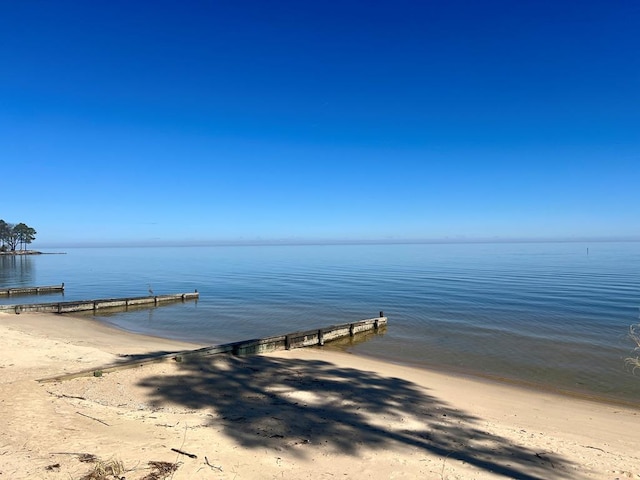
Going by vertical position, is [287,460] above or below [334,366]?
above

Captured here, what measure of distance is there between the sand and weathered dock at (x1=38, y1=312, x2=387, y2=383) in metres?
0.36

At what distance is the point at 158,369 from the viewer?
37.7 ft

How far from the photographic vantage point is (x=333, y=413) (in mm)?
9328

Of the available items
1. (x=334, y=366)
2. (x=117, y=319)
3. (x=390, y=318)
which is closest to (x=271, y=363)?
(x=334, y=366)

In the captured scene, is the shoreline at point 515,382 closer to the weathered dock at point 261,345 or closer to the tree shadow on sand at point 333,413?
the weathered dock at point 261,345

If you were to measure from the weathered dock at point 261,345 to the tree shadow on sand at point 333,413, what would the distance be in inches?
29.2

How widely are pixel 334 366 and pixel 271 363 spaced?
2.62 meters

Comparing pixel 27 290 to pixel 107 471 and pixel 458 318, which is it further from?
pixel 107 471

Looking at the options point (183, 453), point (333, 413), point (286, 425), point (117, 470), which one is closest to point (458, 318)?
point (333, 413)

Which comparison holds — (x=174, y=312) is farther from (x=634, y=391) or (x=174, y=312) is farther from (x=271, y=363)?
(x=634, y=391)

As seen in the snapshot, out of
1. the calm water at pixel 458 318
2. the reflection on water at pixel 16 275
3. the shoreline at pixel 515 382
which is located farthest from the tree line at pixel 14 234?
the shoreline at pixel 515 382

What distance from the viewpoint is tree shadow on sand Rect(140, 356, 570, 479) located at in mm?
7379

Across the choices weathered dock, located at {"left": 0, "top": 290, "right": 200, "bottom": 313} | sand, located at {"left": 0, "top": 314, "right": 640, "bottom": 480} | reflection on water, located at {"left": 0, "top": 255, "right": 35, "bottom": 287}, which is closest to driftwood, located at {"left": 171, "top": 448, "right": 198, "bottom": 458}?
sand, located at {"left": 0, "top": 314, "right": 640, "bottom": 480}

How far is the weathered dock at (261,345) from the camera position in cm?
1129
